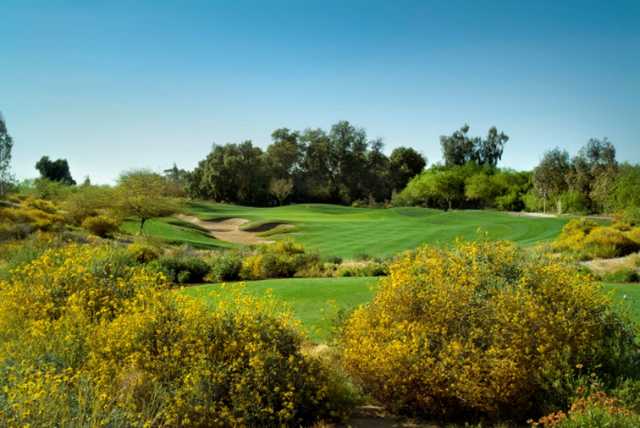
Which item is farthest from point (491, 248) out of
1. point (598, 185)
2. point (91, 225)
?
point (598, 185)

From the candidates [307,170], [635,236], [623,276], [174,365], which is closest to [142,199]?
[623,276]

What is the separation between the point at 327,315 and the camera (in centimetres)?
962

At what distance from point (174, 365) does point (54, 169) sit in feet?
287

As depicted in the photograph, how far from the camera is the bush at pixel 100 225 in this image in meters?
28.3

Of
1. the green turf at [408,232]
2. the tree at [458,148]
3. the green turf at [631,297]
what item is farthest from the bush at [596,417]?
the tree at [458,148]

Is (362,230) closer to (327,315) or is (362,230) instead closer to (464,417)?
(327,315)

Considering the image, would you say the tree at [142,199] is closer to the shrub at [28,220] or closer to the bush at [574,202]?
the shrub at [28,220]

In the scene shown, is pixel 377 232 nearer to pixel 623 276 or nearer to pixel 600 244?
pixel 600 244

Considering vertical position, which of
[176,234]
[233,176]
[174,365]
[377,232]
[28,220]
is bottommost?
[176,234]

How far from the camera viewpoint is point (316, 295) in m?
11.9

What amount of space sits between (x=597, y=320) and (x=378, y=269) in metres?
11.7

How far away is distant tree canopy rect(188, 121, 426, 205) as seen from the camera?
7138cm

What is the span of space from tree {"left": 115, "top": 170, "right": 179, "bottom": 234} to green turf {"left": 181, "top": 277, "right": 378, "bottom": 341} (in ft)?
65.6

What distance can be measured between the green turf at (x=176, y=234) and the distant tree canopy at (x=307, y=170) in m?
27.4
